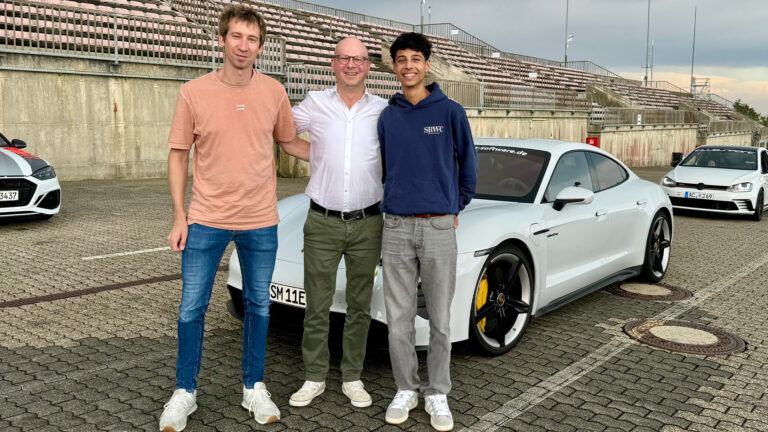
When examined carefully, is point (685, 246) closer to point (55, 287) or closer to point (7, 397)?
point (55, 287)

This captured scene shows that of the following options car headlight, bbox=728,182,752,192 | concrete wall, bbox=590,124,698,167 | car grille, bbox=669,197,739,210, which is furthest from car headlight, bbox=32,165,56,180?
concrete wall, bbox=590,124,698,167

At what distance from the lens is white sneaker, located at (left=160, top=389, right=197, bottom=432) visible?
3.34 metres

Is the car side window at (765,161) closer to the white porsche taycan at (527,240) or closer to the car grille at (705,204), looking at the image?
the car grille at (705,204)

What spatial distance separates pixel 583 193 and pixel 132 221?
7385mm

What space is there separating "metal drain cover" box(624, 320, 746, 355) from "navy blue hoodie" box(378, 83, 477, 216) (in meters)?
2.41

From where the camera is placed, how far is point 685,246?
30.7ft

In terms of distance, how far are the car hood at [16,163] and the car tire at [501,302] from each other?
729cm

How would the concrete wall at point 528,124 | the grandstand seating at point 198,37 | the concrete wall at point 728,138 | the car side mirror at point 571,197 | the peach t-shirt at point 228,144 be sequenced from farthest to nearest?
the concrete wall at point 728,138 → the concrete wall at point 528,124 → the grandstand seating at point 198,37 → the car side mirror at point 571,197 → the peach t-shirt at point 228,144

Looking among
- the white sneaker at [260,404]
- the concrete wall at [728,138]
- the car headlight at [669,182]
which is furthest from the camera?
the concrete wall at [728,138]

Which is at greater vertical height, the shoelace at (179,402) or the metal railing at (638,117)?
the metal railing at (638,117)

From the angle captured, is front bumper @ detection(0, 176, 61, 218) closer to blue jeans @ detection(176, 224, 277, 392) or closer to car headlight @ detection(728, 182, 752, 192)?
blue jeans @ detection(176, 224, 277, 392)

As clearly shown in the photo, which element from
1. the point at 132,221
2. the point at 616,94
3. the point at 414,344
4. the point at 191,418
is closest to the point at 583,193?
the point at 414,344

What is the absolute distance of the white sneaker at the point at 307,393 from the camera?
3742 millimetres

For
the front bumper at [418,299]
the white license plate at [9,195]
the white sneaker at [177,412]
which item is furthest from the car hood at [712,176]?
the white sneaker at [177,412]
